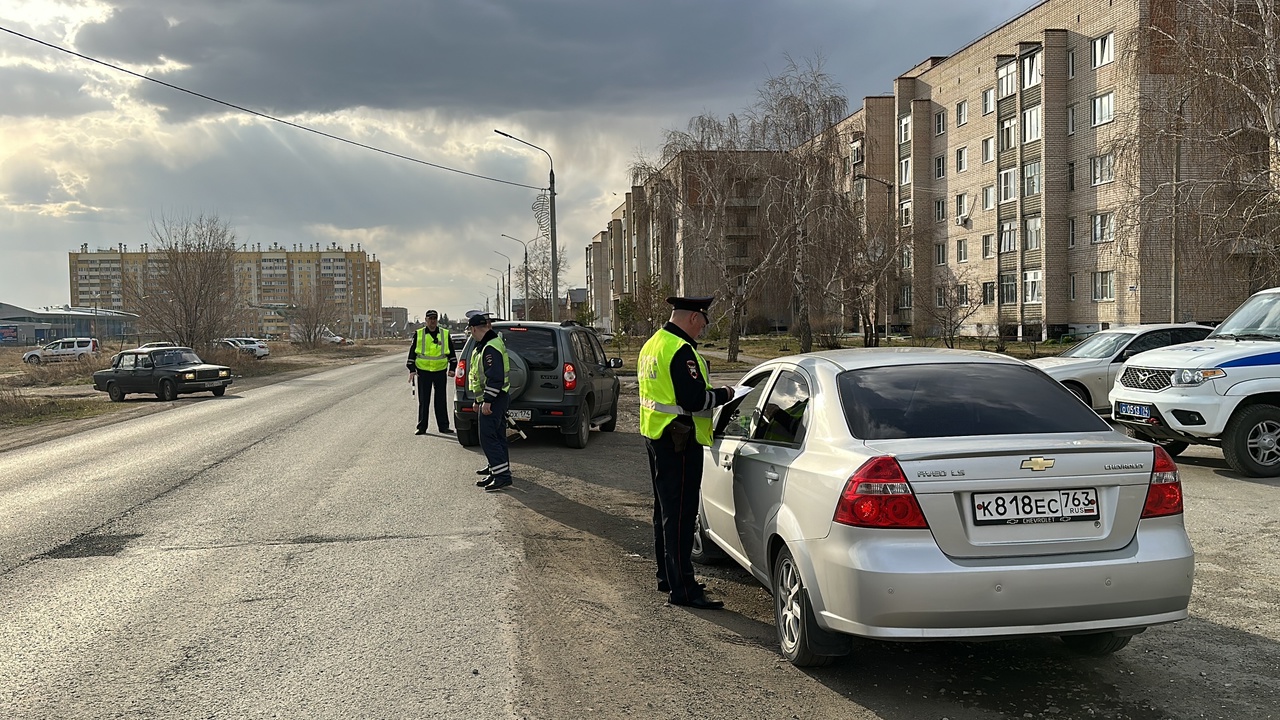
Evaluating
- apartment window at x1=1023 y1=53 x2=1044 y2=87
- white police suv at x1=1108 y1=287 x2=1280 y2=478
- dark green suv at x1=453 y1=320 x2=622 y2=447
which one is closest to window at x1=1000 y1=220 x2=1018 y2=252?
apartment window at x1=1023 y1=53 x2=1044 y2=87

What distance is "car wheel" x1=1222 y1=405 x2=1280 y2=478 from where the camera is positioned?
9.98m

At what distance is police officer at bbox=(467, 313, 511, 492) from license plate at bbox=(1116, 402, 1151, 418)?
703cm

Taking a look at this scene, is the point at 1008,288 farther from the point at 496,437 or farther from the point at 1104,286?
the point at 496,437

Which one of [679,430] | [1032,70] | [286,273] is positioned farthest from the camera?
[286,273]

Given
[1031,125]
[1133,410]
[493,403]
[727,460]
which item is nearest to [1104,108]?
[1031,125]

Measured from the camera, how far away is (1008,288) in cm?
4984

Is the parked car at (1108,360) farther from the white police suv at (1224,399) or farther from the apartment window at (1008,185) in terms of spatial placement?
A: the apartment window at (1008,185)

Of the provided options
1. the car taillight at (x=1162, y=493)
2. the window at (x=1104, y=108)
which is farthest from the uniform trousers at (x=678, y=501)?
the window at (x=1104, y=108)

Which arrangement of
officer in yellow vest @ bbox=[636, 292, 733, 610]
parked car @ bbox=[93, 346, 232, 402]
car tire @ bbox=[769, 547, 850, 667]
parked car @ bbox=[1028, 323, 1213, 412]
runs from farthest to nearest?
parked car @ bbox=[93, 346, 232, 402], parked car @ bbox=[1028, 323, 1213, 412], officer in yellow vest @ bbox=[636, 292, 733, 610], car tire @ bbox=[769, 547, 850, 667]

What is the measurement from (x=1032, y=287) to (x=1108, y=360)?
35.8m

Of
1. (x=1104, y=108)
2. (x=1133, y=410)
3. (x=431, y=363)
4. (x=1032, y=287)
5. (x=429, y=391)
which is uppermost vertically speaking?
(x=1104, y=108)

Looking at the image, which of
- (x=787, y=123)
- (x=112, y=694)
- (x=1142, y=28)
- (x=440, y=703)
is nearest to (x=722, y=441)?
(x=440, y=703)

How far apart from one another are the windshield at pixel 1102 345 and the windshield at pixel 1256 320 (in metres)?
3.06

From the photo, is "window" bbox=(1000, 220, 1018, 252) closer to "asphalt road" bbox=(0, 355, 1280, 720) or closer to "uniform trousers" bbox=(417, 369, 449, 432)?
"uniform trousers" bbox=(417, 369, 449, 432)
